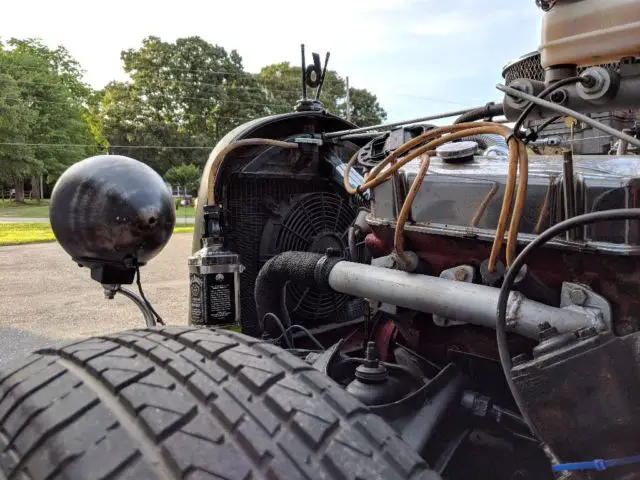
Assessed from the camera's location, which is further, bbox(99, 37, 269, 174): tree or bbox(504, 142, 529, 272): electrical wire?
bbox(99, 37, 269, 174): tree

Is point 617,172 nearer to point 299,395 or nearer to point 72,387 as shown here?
point 299,395

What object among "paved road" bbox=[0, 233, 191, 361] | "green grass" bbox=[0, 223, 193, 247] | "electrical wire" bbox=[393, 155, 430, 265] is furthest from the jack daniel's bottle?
"green grass" bbox=[0, 223, 193, 247]

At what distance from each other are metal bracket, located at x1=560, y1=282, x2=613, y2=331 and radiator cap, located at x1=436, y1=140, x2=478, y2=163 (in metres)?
0.48

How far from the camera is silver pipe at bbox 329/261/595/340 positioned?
4.18ft

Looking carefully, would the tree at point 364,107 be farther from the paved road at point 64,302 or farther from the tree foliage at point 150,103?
the paved road at point 64,302

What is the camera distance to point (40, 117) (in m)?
39.8

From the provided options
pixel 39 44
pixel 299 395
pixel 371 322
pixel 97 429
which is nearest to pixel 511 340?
pixel 299 395

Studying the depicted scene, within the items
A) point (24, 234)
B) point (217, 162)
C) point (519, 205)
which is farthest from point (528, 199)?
point (24, 234)

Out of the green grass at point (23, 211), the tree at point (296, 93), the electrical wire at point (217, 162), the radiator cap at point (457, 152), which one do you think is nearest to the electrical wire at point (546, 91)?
the radiator cap at point (457, 152)

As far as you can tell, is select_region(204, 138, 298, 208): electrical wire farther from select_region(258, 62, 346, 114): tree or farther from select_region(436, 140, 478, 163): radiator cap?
select_region(258, 62, 346, 114): tree

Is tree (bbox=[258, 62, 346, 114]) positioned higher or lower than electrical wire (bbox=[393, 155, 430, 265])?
higher

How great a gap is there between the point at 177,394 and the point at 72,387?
251 millimetres

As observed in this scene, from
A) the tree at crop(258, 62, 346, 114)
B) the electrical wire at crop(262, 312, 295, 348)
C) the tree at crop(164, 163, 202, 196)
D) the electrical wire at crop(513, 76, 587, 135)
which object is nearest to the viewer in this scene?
the electrical wire at crop(513, 76, 587, 135)

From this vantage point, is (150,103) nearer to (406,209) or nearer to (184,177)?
(184,177)
